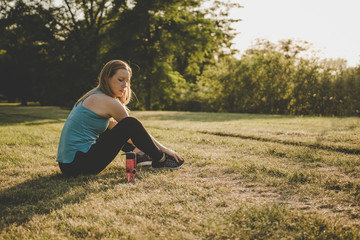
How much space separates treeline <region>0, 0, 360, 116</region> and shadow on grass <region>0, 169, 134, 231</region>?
1395 centimetres

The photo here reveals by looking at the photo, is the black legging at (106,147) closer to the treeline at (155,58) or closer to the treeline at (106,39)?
the treeline at (155,58)

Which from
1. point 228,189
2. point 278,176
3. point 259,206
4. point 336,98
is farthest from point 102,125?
point 336,98

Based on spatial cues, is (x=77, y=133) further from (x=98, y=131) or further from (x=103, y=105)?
(x=103, y=105)

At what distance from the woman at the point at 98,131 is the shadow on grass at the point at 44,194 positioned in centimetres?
19

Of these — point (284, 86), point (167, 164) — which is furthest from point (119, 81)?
point (284, 86)

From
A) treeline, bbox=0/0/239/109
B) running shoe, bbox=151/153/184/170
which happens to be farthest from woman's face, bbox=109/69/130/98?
treeline, bbox=0/0/239/109

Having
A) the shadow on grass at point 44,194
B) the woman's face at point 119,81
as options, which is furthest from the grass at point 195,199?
the woman's face at point 119,81

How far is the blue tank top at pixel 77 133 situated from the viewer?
3.02m

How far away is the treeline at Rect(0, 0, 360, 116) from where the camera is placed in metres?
15.0

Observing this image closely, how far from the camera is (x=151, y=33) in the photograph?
20.5m

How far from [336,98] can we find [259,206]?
1337 cm

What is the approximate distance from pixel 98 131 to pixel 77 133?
0.30 m

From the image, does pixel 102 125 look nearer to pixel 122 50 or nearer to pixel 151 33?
pixel 122 50

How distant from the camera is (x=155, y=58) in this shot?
1991 centimetres
